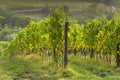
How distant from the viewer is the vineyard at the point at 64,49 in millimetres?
38197

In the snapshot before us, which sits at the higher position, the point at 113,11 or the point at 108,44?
the point at 113,11

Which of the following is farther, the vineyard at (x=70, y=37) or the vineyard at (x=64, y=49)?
the vineyard at (x=70, y=37)

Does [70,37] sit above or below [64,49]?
above

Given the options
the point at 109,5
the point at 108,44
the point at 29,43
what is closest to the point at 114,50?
the point at 108,44

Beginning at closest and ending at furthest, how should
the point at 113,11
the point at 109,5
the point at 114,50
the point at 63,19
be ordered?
1. the point at 63,19
2. the point at 114,50
3. the point at 113,11
4. the point at 109,5

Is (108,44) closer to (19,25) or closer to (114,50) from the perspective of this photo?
(114,50)

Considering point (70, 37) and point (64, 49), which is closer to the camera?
point (64, 49)

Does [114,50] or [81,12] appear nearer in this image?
[114,50]

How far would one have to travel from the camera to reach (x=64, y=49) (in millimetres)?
42531

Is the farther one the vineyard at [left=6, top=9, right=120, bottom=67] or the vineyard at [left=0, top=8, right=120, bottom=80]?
the vineyard at [left=6, top=9, right=120, bottom=67]

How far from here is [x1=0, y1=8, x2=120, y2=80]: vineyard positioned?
38.2 metres

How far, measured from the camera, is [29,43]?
65.5 m

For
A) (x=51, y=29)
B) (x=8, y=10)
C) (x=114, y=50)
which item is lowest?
(x=114, y=50)

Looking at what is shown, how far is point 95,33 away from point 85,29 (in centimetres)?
477
